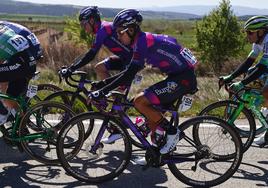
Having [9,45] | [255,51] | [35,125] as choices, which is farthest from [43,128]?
[255,51]

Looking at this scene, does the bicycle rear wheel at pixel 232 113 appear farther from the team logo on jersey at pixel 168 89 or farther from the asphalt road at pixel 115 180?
the team logo on jersey at pixel 168 89

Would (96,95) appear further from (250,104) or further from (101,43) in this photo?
(250,104)

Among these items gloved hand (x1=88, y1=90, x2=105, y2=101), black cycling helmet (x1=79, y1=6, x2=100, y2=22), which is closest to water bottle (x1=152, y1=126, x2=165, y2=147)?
gloved hand (x1=88, y1=90, x2=105, y2=101)

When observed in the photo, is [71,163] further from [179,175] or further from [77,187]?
[179,175]

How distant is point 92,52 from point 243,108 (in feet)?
7.38

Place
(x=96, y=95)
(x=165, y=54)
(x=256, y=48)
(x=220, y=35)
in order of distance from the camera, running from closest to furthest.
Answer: (x=96, y=95), (x=165, y=54), (x=256, y=48), (x=220, y=35)

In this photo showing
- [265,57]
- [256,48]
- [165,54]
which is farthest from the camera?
[256,48]

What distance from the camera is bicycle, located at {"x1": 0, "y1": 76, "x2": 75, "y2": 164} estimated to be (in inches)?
200

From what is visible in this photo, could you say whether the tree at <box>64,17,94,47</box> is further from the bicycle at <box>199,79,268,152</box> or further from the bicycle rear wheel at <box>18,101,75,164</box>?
the bicycle at <box>199,79,268,152</box>

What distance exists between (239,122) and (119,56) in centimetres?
209

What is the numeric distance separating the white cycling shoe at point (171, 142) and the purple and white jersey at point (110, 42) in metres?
1.98

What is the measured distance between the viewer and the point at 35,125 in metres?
5.52

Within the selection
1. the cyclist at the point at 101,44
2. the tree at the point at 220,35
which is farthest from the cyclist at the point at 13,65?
the tree at the point at 220,35

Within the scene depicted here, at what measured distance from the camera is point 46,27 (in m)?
22.2
